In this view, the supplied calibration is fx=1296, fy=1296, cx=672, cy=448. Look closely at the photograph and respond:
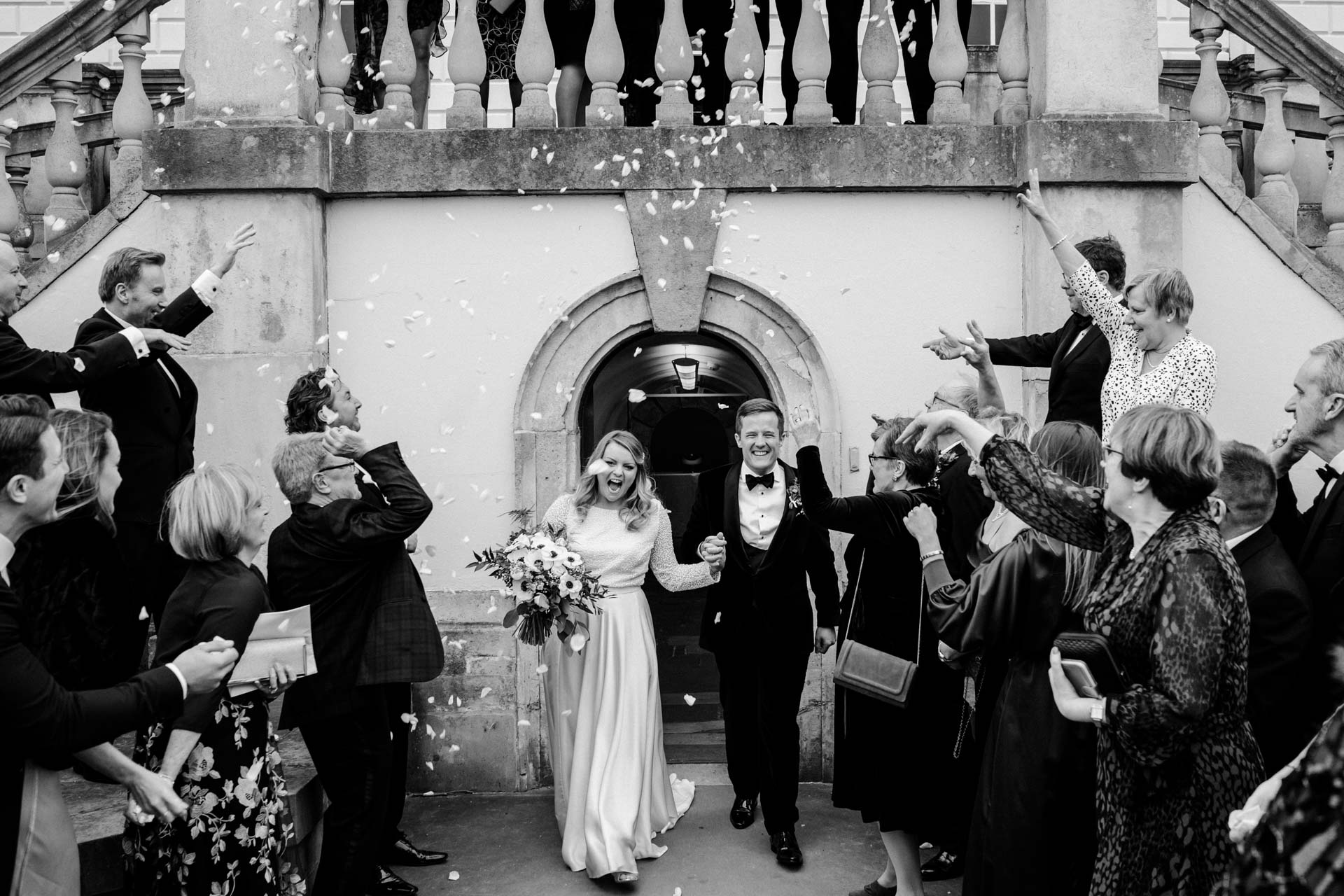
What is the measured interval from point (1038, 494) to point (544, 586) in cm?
240

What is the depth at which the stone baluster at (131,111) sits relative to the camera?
660 centimetres

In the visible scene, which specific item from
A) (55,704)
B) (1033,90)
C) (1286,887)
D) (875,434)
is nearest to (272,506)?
(875,434)

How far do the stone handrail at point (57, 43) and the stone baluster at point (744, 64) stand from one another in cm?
298

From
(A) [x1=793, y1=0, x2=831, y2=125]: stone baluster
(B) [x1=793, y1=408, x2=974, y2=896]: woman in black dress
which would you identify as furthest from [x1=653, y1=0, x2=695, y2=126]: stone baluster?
(B) [x1=793, y1=408, x2=974, y2=896]: woman in black dress

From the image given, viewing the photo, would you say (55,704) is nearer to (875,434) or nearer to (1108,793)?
(1108,793)

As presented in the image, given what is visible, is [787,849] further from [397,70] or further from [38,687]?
[397,70]

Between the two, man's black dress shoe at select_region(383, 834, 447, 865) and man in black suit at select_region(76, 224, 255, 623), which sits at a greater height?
man in black suit at select_region(76, 224, 255, 623)

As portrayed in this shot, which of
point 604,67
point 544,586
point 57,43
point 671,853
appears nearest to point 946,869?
point 671,853

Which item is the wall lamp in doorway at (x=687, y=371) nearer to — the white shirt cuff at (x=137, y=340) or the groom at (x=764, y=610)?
the groom at (x=764, y=610)

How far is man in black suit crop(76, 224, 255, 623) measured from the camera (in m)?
5.45

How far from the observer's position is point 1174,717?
127 inches

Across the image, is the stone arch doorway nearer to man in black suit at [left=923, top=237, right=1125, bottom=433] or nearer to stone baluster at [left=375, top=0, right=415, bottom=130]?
man in black suit at [left=923, top=237, right=1125, bottom=433]

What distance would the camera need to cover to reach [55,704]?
310 centimetres

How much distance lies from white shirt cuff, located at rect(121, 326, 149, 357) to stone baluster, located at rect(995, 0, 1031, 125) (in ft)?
14.2
